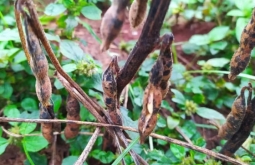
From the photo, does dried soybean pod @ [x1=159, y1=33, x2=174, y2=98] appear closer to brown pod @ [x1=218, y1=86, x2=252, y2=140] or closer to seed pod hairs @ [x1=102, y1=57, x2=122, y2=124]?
seed pod hairs @ [x1=102, y1=57, x2=122, y2=124]

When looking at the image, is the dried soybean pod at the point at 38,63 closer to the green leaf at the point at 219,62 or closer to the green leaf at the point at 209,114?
the green leaf at the point at 209,114

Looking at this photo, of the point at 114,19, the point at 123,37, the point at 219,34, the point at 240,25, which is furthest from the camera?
the point at 123,37

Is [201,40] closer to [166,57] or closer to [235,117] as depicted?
[235,117]

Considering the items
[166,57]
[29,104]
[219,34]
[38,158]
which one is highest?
[166,57]

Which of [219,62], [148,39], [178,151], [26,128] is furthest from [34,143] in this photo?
[219,62]

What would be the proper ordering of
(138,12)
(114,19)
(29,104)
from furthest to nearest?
1. (29,104)
2. (138,12)
3. (114,19)

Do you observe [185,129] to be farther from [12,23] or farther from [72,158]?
[12,23]

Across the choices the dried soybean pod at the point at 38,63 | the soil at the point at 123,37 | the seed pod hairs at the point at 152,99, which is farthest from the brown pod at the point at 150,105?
the soil at the point at 123,37
